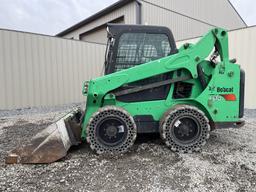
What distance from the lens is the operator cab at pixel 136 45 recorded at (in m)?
2.70

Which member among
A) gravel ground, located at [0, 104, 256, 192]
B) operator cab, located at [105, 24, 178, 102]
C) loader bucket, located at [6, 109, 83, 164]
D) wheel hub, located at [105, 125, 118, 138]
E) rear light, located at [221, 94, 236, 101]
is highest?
operator cab, located at [105, 24, 178, 102]

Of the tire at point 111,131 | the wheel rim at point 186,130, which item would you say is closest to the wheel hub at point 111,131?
the tire at point 111,131

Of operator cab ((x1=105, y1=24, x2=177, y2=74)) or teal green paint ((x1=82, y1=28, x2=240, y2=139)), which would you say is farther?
operator cab ((x1=105, y1=24, x2=177, y2=74))

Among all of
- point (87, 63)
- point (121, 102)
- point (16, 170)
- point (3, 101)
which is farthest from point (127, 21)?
point (16, 170)

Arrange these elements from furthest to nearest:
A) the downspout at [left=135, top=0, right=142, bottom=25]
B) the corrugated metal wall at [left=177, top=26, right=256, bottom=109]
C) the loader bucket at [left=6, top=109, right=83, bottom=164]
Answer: the downspout at [left=135, top=0, right=142, bottom=25], the corrugated metal wall at [left=177, top=26, right=256, bottom=109], the loader bucket at [left=6, top=109, right=83, bottom=164]

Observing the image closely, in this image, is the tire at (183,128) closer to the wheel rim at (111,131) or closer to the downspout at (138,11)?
the wheel rim at (111,131)

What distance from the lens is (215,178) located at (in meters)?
1.90

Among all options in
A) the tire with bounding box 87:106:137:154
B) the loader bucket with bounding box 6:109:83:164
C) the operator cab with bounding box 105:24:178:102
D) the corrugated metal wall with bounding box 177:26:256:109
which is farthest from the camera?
the corrugated metal wall with bounding box 177:26:256:109

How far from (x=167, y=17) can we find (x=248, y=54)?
5.73 metres

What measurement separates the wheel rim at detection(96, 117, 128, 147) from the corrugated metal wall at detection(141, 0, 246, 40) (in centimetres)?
803

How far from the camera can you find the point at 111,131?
2.46 metres

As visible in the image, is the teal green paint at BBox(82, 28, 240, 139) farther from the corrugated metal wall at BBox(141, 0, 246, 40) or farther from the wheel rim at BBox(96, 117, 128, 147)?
the corrugated metal wall at BBox(141, 0, 246, 40)

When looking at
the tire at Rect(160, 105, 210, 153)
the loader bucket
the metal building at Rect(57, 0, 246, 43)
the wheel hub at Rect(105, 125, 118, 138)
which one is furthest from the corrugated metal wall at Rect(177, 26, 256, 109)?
the loader bucket

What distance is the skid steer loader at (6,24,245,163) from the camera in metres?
2.45
